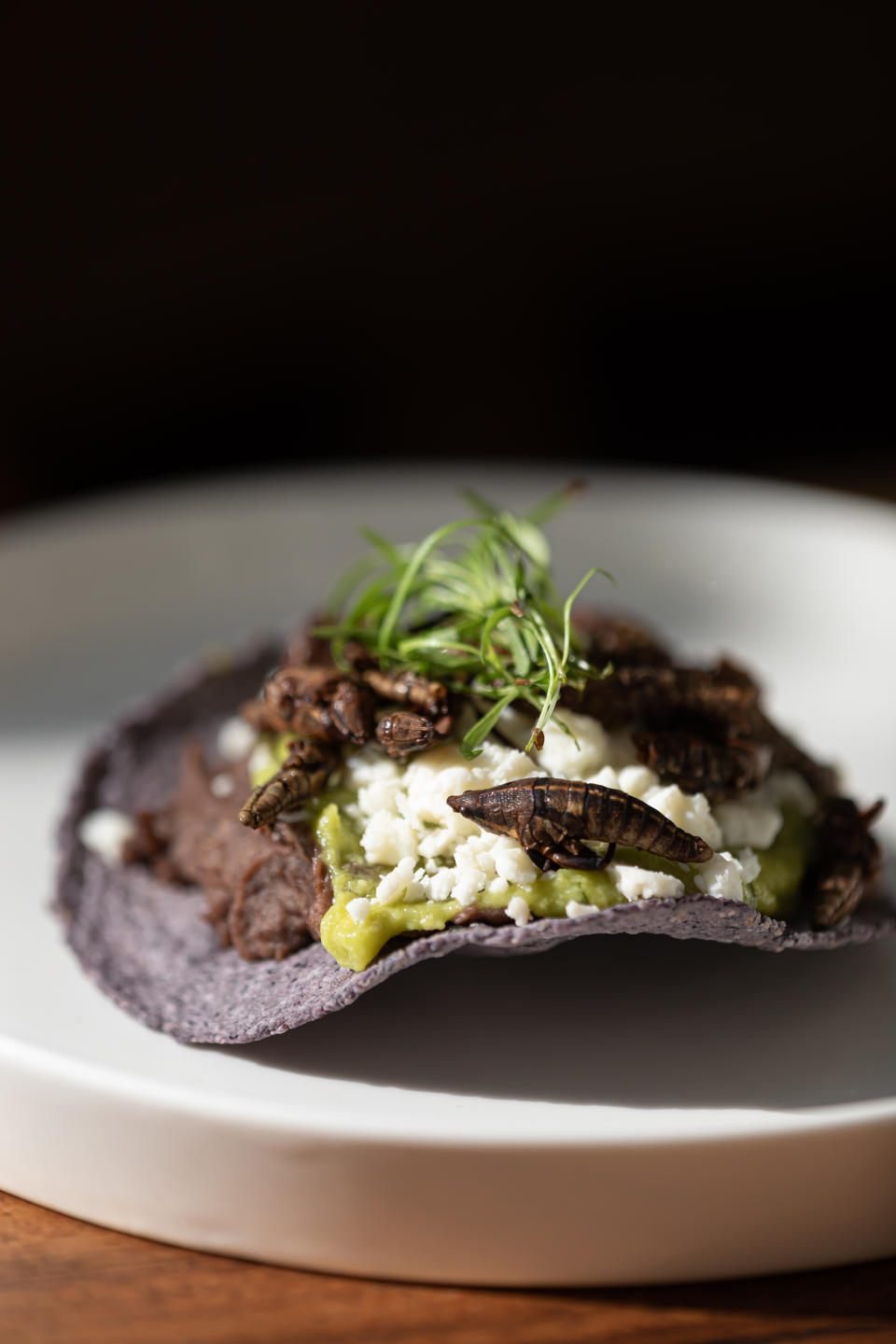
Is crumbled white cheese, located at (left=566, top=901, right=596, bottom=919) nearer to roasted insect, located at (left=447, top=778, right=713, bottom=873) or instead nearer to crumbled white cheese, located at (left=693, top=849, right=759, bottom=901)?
roasted insect, located at (left=447, top=778, right=713, bottom=873)

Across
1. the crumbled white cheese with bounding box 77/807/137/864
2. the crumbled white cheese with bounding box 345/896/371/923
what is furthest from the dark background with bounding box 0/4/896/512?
the crumbled white cheese with bounding box 345/896/371/923

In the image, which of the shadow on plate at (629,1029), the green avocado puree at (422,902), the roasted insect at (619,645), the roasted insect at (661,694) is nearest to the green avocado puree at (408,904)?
the green avocado puree at (422,902)

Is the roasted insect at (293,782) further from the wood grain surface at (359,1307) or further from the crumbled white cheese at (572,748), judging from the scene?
the wood grain surface at (359,1307)

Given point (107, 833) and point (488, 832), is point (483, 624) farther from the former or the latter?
point (107, 833)

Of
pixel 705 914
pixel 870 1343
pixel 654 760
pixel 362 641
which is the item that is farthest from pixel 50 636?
pixel 870 1343

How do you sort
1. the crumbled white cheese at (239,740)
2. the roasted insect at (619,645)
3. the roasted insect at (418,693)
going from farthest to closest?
1. the crumbled white cheese at (239,740)
2. the roasted insect at (619,645)
3. the roasted insect at (418,693)
